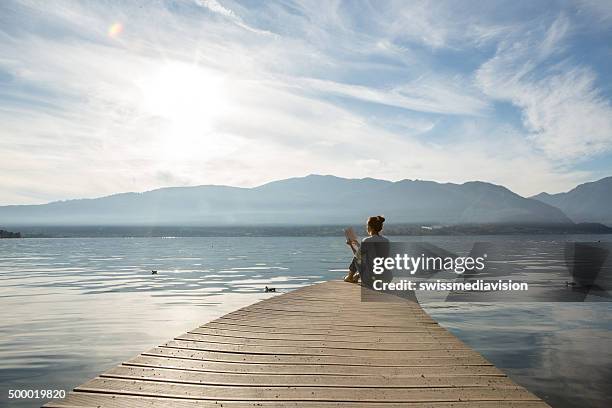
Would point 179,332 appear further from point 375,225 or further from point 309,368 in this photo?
point 309,368

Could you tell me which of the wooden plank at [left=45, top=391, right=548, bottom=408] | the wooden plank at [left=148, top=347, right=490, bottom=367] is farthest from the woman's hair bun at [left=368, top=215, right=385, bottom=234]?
the wooden plank at [left=45, top=391, right=548, bottom=408]

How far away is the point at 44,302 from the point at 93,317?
6448mm

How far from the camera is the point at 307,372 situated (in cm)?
666

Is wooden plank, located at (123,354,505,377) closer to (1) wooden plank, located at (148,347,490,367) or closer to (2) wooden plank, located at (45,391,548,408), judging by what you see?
(1) wooden plank, located at (148,347,490,367)

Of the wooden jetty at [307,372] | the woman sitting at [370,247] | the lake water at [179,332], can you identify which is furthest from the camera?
the woman sitting at [370,247]

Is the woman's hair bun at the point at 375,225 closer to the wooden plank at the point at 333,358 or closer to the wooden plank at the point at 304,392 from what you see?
the wooden plank at the point at 333,358

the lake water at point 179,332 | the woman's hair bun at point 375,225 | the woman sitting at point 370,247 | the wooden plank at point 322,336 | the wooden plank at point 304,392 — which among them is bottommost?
the lake water at point 179,332

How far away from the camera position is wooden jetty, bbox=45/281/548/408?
220 inches

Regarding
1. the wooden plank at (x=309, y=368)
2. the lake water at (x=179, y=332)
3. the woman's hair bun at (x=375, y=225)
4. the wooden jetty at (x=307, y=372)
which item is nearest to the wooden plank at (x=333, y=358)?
the wooden jetty at (x=307, y=372)

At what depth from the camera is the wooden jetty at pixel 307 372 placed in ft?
18.3

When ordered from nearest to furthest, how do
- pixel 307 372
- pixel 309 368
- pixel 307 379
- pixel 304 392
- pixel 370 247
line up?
pixel 304 392 < pixel 307 379 < pixel 307 372 < pixel 309 368 < pixel 370 247

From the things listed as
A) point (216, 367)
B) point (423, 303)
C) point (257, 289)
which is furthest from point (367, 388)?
point (257, 289)

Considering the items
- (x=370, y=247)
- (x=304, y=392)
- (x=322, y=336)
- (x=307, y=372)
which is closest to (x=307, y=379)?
(x=307, y=372)

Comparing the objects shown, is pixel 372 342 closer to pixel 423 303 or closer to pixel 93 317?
pixel 93 317
